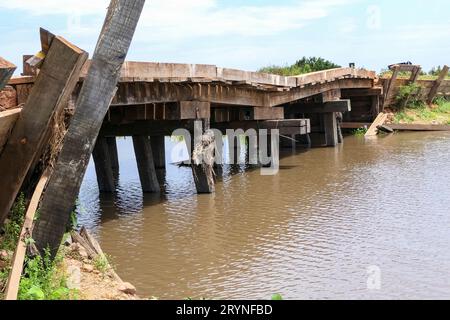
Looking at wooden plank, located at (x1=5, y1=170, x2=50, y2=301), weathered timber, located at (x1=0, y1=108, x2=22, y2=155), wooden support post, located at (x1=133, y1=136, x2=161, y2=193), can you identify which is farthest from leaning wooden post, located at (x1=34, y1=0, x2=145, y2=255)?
wooden support post, located at (x1=133, y1=136, x2=161, y2=193)

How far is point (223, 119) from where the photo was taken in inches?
649

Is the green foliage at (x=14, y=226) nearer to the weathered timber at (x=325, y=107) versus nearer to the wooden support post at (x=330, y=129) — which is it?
the weathered timber at (x=325, y=107)

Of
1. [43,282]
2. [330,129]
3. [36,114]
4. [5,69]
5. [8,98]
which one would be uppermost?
[5,69]

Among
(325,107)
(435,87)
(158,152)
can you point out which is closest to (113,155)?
(158,152)

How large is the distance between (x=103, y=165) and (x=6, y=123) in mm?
8926

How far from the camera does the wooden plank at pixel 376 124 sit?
2584 cm

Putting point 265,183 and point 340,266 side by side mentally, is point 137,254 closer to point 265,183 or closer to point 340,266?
point 340,266

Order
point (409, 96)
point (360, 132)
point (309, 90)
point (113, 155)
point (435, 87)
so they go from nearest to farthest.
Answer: point (113, 155) → point (309, 90) → point (360, 132) → point (409, 96) → point (435, 87)

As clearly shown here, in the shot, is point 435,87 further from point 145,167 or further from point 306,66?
point 145,167

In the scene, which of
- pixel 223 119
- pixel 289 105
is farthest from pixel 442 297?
pixel 289 105

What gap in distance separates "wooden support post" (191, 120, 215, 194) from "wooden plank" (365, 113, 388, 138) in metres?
13.9

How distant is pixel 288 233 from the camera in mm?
9562

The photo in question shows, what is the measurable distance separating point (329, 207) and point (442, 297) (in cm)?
497

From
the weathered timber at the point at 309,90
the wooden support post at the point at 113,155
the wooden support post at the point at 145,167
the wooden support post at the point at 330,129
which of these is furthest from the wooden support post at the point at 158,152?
the wooden support post at the point at 330,129
